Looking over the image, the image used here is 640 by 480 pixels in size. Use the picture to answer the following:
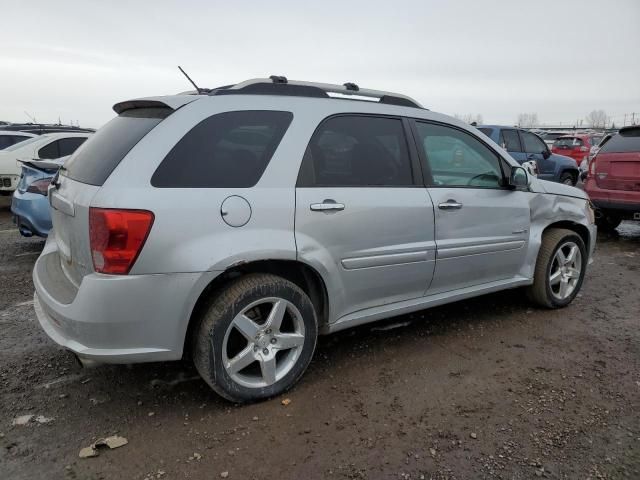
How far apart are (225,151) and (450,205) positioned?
1.65 m

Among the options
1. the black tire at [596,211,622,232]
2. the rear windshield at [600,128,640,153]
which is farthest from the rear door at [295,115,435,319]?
the black tire at [596,211,622,232]

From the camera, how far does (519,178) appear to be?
394 centimetres

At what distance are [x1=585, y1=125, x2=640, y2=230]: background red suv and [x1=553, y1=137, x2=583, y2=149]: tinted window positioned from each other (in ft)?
40.3

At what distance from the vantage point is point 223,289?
8.86 feet

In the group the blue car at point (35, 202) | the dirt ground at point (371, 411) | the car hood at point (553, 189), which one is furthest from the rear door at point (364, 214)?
the blue car at point (35, 202)

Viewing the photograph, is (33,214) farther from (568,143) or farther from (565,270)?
(568,143)

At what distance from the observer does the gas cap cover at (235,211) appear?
260cm

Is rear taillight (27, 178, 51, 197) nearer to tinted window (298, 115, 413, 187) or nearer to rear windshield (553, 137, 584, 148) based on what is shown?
tinted window (298, 115, 413, 187)

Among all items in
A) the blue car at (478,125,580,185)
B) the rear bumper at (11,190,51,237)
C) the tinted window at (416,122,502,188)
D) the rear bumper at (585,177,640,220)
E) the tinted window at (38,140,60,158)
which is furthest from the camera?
the blue car at (478,125,580,185)

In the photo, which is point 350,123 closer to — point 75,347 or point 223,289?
point 223,289

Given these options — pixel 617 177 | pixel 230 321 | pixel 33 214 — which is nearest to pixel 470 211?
pixel 230 321

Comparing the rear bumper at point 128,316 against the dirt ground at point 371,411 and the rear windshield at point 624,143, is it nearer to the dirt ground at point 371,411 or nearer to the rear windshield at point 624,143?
the dirt ground at point 371,411

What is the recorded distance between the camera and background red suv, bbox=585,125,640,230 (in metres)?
7.24

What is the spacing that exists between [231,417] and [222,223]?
1075 millimetres
